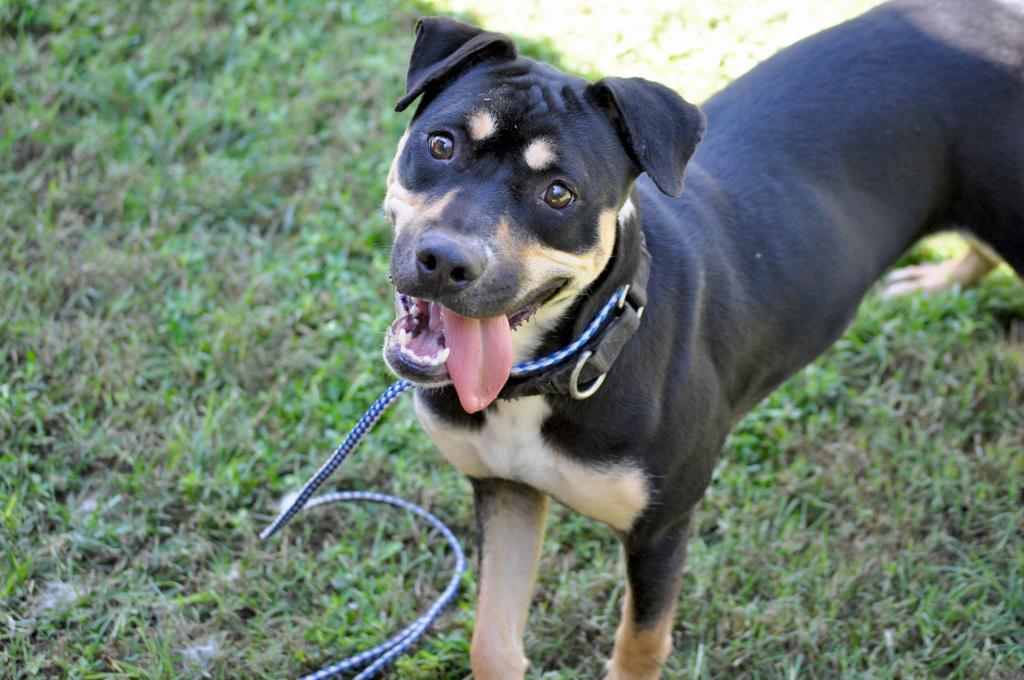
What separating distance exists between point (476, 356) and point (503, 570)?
0.85m

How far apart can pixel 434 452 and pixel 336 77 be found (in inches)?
101

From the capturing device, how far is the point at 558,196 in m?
2.75

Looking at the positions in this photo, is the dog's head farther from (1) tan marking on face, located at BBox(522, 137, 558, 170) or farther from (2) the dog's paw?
(2) the dog's paw

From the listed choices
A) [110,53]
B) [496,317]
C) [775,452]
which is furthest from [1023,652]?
[110,53]

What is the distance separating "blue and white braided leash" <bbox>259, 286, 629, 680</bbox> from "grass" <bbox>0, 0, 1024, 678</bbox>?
0.19ft

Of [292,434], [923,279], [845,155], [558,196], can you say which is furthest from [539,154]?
[923,279]

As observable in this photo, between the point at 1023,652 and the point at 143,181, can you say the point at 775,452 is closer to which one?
the point at 1023,652

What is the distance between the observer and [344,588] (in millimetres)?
3787

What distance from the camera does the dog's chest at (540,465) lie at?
295 cm

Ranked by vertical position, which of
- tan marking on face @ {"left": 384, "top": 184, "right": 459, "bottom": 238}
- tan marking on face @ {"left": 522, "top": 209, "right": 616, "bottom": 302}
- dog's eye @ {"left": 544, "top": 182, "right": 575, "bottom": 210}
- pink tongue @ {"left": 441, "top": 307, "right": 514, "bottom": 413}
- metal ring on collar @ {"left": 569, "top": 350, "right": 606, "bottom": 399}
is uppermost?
dog's eye @ {"left": 544, "top": 182, "right": 575, "bottom": 210}

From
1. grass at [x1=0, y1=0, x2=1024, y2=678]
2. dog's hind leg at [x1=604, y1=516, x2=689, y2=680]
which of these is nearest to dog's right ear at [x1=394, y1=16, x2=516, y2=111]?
dog's hind leg at [x1=604, y1=516, x2=689, y2=680]

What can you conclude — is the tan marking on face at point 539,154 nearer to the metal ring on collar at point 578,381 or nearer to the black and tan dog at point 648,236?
the black and tan dog at point 648,236

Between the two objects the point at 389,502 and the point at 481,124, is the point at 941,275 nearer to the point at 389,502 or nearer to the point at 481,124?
the point at 389,502

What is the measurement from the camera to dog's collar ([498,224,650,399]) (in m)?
2.84
